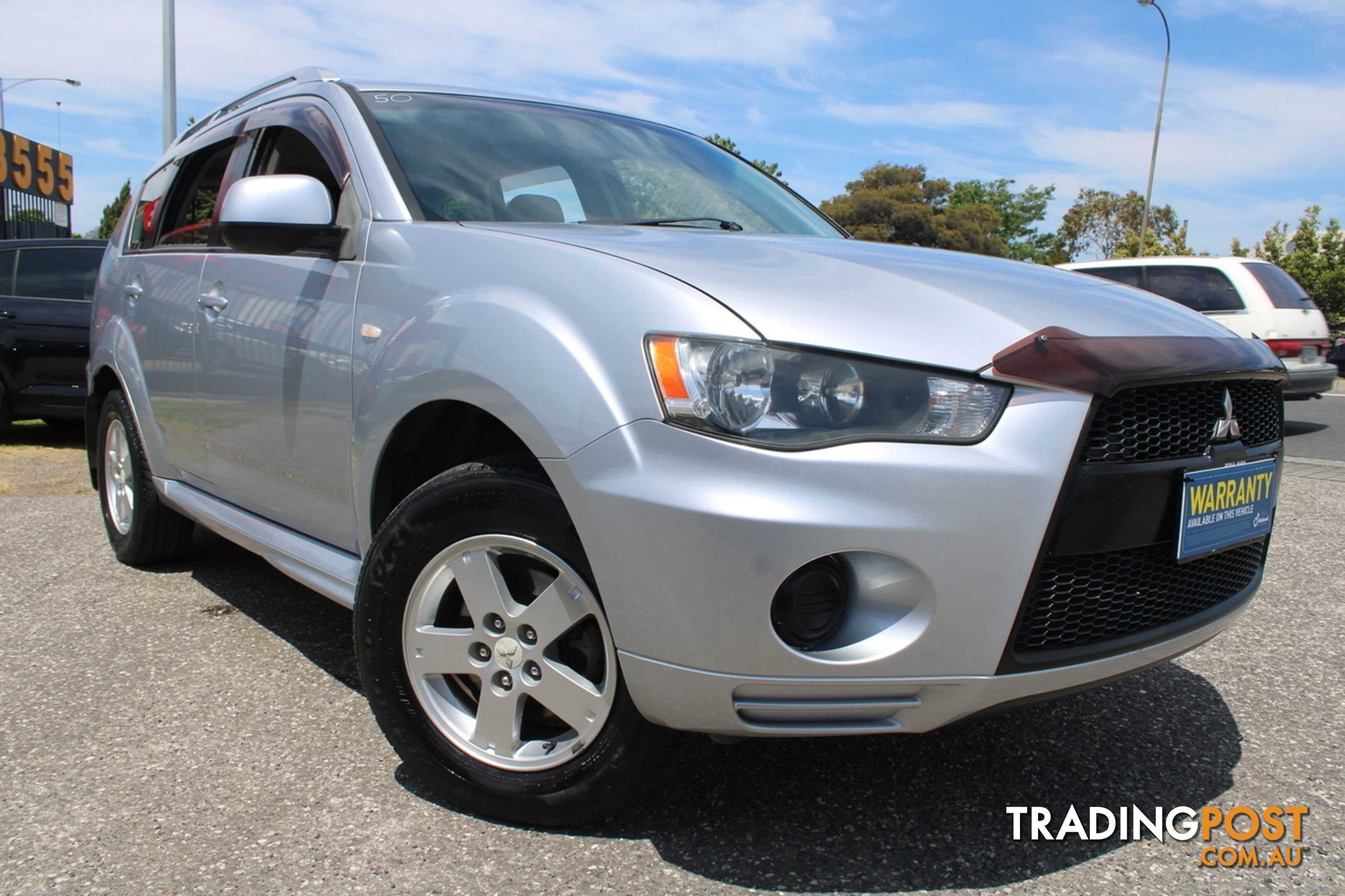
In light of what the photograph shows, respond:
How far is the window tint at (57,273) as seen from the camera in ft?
24.7

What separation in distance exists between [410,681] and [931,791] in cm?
113

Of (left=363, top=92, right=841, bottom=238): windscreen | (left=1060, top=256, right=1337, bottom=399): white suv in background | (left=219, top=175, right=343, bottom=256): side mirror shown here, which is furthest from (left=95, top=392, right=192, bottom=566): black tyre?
(left=1060, top=256, right=1337, bottom=399): white suv in background

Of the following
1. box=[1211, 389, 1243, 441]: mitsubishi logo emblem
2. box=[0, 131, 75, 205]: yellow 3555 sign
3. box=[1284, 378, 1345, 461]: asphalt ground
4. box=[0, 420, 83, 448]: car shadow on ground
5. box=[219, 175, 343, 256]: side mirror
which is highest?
box=[0, 131, 75, 205]: yellow 3555 sign

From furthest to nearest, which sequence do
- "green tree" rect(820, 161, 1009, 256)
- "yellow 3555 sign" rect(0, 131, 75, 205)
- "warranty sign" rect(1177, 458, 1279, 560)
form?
"green tree" rect(820, 161, 1009, 256) < "yellow 3555 sign" rect(0, 131, 75, 205) < "warranty sign" rect(1177, 458, 1279, 560)

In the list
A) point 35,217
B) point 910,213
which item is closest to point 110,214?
point 35,217

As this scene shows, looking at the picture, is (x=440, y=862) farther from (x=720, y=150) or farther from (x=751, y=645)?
(x=720, y=150)

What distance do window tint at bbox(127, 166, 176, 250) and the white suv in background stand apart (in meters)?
7.76

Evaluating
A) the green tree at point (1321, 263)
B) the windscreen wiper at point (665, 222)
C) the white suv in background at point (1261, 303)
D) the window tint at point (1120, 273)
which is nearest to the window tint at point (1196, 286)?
the white suv in background at point (1261, 303)

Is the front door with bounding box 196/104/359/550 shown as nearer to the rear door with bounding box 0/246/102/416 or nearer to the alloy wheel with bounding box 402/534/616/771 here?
the alloy wheel with bounding box 402/534/616/771

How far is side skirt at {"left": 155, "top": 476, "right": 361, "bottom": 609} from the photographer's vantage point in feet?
7.98

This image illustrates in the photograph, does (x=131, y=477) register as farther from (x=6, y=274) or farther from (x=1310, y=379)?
(x=1310, y=379)

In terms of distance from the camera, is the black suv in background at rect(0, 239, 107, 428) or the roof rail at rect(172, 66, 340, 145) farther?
the black suv in background at rect(0, 239, 107, 428)

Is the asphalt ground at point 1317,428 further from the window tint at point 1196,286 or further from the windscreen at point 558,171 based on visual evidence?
the windscreen at point 558,171

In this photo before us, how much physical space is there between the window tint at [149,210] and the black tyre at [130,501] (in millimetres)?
605
